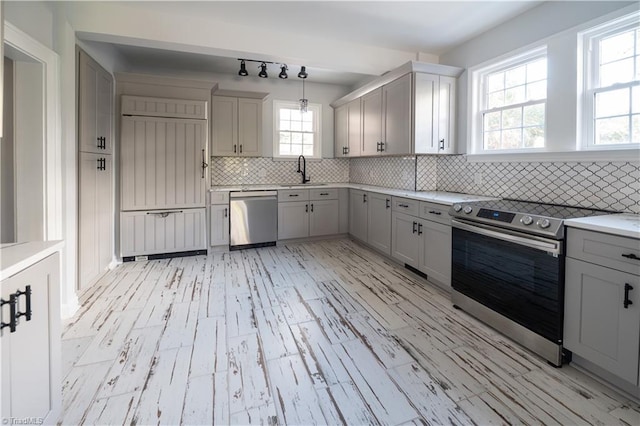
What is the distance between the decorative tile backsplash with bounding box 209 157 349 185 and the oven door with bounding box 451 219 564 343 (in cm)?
346

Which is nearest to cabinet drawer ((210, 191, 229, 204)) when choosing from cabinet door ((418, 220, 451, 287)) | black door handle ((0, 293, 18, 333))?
cabinet door ((418, 220, 451, 287))

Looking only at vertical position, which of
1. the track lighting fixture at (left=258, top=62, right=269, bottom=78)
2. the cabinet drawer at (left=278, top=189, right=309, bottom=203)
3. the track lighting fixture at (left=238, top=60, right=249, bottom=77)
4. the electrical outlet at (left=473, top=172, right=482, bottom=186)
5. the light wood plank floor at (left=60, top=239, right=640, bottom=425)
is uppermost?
the track lighting fixture at (left=258, top=62, right=269, bottom=78)

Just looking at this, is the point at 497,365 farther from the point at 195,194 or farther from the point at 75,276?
the point at 195,194

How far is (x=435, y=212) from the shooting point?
3.28m

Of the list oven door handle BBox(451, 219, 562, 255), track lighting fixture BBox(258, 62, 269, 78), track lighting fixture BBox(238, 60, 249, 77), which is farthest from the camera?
track lighting fixture BBox(258, 62, 269, 78)

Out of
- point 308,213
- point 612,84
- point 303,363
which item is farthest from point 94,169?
point 612,84

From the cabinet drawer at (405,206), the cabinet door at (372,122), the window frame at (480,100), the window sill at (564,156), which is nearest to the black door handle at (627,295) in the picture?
the window sill at (564,156)

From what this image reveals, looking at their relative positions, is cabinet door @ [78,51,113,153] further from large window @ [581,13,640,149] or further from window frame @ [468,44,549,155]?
large window @ [581,13,640,149]

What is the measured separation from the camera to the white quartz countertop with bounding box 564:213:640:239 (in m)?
1.71

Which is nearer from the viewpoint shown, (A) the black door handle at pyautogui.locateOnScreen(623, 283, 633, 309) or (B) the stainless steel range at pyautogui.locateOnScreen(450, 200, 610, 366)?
(A) the black door handle at pyautogui.locateOnScreen(623, 283, 633, 309)

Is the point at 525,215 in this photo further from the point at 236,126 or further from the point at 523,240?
the point at 236,126

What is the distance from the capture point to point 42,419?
1353mm

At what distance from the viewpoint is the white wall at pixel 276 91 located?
5.16m

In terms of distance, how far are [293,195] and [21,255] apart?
399 centimetres
